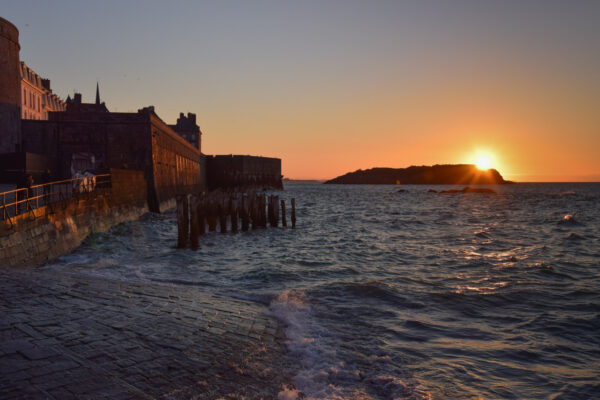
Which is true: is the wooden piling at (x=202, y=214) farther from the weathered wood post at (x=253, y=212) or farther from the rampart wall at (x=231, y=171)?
the rampart wall at (x=231, y=171)

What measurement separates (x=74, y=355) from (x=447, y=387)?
13.2 ft

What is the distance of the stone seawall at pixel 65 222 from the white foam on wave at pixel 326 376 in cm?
701

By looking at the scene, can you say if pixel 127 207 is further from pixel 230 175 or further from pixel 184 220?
pixel 230 175

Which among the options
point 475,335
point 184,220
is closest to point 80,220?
→ point 184,220

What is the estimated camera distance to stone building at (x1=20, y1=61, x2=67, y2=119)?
166 feet

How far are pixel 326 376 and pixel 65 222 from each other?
1108cm

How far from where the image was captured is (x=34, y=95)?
54406 mm

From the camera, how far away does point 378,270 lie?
1105 cm

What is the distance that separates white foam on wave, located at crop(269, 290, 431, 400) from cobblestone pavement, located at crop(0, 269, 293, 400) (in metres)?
0.20

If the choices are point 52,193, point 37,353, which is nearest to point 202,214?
point 52,193

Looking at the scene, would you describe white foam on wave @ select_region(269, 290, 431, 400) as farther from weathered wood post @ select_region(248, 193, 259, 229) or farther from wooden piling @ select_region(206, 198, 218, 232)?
weathered wood post @ select_region(248, 193, 259, 229)

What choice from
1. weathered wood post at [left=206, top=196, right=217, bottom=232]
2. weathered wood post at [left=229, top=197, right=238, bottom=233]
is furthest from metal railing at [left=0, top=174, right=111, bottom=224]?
weathered wood post at [left=229, top=197, right=238, bottom=233]

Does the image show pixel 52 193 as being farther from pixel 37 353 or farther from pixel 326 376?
pixel 326 376

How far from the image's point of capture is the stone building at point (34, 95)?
166ft
